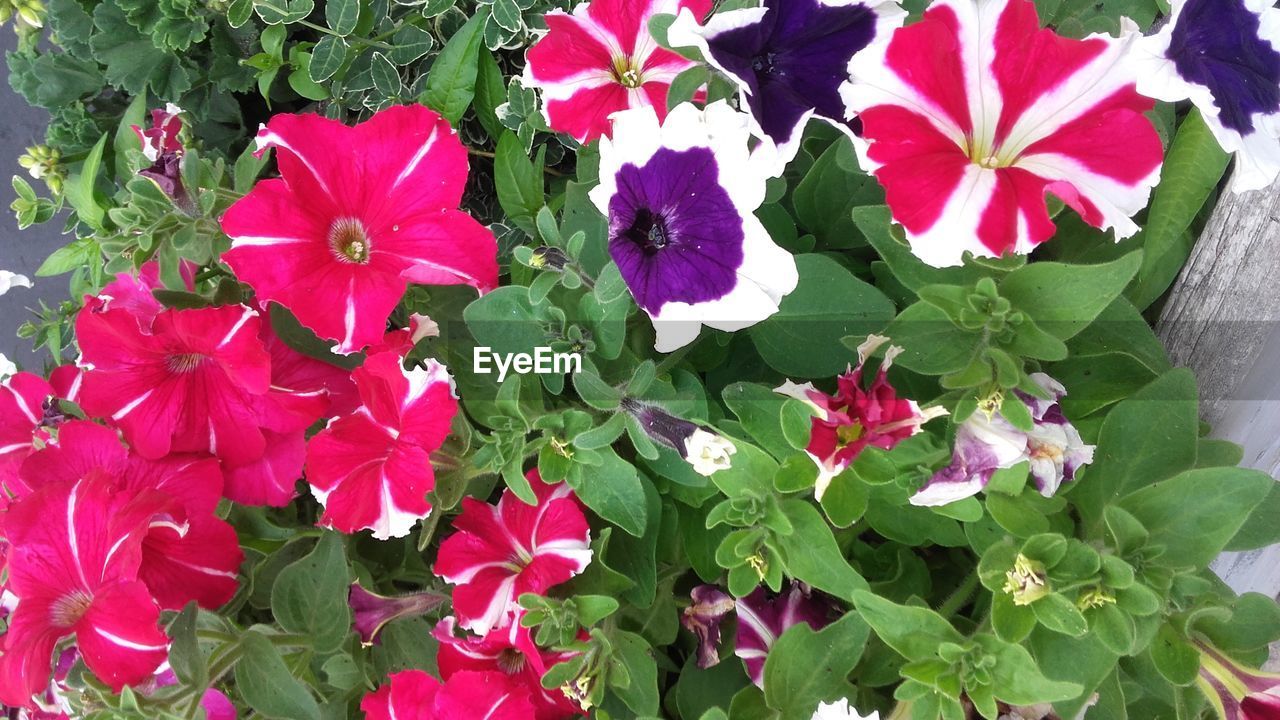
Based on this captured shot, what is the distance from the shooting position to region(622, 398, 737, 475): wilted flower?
681 millimetres

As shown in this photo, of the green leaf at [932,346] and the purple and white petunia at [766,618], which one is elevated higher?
the green leaf at [932,346]

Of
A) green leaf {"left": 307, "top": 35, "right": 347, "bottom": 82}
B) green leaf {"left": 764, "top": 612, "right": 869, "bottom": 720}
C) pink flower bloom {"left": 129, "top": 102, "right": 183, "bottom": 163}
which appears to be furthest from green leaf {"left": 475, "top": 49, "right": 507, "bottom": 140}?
green leaf {"left": 764, "top": 612, "right": 869, "bottom": 720}

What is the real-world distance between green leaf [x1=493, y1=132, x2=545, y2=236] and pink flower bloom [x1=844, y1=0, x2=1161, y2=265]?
0.42 m

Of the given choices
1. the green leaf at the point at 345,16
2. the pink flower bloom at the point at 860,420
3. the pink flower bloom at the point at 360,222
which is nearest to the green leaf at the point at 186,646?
the pink flower bloom at the point at 360,222

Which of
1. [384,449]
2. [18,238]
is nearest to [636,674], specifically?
[384,449]

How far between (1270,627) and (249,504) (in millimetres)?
905

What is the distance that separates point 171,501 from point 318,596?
16 cm

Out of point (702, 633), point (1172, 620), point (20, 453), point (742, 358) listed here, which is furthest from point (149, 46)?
point (1172, 620)

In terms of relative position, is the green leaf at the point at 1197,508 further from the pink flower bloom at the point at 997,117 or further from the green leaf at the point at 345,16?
the green leaf at the point at 345,16

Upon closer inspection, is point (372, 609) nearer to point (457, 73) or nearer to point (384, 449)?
point (384, 449)

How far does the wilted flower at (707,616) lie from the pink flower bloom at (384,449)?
29 centimetres

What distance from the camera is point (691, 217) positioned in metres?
0.64

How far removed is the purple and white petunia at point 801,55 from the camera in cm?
64
